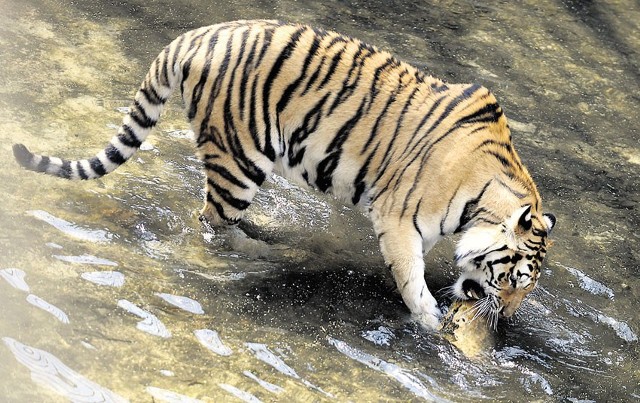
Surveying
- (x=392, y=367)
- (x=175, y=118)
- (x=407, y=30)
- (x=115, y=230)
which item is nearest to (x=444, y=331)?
(x=392, y=367)

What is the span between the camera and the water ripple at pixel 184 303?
374 cm

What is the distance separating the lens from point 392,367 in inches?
146

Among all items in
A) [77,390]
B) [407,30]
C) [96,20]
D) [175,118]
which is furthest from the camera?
[407,30]

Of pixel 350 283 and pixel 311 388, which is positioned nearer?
pixel 311 388

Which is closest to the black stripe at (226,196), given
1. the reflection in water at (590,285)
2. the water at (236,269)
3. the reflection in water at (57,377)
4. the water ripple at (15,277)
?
the water at (236,269)

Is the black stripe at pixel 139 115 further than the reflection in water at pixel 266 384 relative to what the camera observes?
Yes

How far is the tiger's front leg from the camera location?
3.96 meters

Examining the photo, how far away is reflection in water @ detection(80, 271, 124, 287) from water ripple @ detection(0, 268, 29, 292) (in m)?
0.25

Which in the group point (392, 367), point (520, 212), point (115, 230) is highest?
point (520, 212)

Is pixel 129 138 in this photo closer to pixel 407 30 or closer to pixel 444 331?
pixel 444 331

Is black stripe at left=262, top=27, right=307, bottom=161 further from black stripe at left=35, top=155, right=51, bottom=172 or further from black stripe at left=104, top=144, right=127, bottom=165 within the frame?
black stripe at left=35, top=155, right=51, bottom=172

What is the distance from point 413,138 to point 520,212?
0.65 meters

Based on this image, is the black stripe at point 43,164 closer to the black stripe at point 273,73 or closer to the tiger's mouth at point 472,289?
the black stripe at point 273,73

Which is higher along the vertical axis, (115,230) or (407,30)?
(407,30)
